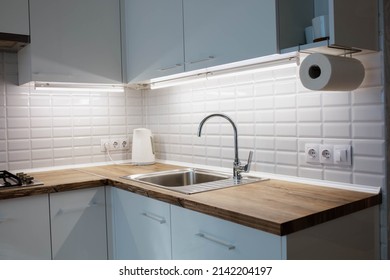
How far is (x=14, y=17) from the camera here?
2.02m

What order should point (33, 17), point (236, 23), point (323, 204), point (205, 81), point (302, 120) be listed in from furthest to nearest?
point (205, 81), point (33, 17), point (302, 120), point (236, 23), point (323, 204)

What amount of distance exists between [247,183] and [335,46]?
71 cm

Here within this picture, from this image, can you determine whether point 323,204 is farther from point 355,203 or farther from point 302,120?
point 302,120

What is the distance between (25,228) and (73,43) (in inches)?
41.5

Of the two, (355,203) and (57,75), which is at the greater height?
(57,75)

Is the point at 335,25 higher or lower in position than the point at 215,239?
higher

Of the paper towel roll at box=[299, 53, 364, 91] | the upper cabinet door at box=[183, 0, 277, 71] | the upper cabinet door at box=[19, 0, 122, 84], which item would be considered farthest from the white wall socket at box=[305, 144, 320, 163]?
the upper cabinet door at box=[19, 0, 122, 84]

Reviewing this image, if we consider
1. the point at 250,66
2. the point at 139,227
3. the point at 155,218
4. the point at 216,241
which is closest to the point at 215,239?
the point at 216,241

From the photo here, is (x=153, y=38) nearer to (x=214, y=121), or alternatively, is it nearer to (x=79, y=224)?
(x=214, y=121)

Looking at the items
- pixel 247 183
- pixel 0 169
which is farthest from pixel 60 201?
pixel 247 183

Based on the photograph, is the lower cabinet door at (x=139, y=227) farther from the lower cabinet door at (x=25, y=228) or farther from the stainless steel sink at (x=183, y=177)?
the lower cabinet door at (x=25, y=228)

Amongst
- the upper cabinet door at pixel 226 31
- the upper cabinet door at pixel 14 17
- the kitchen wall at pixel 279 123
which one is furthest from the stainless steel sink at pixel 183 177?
the upper cabinet door at pixel 14 17

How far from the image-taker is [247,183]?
1.74m

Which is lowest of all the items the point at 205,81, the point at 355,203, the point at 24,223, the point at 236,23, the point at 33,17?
the point at 24,223
